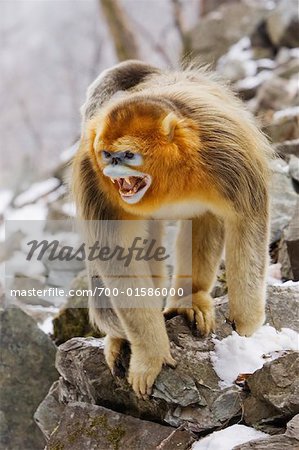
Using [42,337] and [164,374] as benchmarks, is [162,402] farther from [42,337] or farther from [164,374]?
[42,337]

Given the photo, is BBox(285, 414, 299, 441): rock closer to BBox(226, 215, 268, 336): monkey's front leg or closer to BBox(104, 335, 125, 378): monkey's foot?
BBox(226, 215, 268, 336): monkey's front leg

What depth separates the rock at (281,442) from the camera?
7.59ft

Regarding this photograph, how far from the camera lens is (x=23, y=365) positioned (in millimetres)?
4023

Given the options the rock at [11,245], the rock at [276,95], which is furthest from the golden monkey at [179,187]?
the rock at [276,95]

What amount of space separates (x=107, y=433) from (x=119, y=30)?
9.31 meters

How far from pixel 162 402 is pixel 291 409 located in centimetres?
60

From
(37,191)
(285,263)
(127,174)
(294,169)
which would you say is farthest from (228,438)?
(37,191)

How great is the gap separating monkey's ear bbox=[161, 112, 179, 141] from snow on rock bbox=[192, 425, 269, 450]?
1142 millimetres

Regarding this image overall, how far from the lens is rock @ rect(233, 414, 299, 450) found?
7.59 feet

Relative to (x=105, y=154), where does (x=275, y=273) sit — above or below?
below

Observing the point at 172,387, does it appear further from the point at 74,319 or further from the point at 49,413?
the point at 74,319

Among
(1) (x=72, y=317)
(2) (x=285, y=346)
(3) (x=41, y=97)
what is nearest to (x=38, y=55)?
(3) (x=41, y=97)

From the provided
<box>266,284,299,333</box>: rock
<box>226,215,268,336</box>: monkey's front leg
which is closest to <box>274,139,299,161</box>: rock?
<box>266,284,299,333</box>: rock

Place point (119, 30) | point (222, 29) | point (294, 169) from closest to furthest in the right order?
point (294, 169)
point (119, 30)
point (222, 29)
